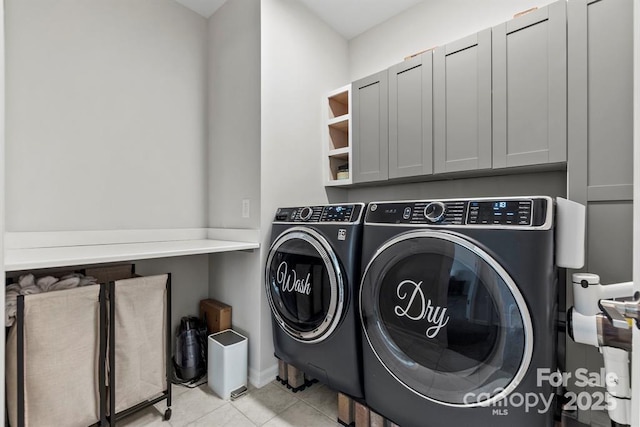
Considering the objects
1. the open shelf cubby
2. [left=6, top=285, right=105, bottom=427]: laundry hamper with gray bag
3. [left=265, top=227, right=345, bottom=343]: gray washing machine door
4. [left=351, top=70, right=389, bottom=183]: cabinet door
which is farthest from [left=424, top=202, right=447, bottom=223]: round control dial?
[left=6, top=285, right=105, bottom=427]: laundry hamper with gray bag

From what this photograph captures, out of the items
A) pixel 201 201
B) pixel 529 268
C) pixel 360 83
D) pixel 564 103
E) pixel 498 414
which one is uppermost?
pixel 360 83

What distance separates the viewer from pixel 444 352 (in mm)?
1077

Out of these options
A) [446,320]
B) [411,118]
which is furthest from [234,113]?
[446,320]

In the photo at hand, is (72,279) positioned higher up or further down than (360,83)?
further down

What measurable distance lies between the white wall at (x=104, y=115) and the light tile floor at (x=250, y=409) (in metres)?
1.14

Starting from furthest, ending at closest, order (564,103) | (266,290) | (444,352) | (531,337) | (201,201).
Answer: (201,201) → (266,290) → (564,103) → (444,352) → (531,337)

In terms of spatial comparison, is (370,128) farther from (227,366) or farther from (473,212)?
(227,366)

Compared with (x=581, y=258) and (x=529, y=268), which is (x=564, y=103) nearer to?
(x=581, y=258)

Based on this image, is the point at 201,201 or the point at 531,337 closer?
the point at 531,337

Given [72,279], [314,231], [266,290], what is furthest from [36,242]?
[314,231]

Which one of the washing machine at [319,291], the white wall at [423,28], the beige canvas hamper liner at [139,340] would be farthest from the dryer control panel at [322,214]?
the white wall at [423,28]

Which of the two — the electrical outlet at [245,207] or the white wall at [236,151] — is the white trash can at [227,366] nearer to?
the white wall at [236,151]

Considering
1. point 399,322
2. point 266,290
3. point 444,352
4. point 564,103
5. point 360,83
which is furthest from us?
point 360,83

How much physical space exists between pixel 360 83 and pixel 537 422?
2.04 meters
